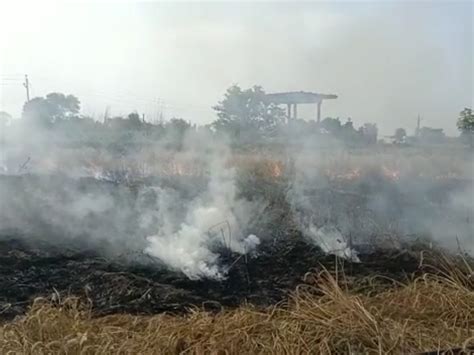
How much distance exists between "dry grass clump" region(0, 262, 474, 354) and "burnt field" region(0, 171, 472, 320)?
1404 millimetres

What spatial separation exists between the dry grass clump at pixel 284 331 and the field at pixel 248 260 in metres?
0.01

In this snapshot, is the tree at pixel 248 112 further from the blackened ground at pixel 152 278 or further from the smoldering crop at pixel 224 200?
the blackened ground at pixel 152 278

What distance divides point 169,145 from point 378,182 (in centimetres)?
490

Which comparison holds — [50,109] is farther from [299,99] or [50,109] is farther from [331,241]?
[331,241]

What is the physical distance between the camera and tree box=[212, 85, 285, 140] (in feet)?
56.9

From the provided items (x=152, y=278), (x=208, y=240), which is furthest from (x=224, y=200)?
(x=152, y=278)

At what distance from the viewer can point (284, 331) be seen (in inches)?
129

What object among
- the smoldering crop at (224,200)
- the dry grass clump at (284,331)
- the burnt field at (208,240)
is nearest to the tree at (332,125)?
the smoldering crop at (224,200)

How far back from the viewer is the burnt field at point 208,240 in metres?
6.18

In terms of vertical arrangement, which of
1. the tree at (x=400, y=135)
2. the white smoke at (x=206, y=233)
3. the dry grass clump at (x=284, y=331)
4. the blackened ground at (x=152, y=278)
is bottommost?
the blackened ground at (x=152, y=278)

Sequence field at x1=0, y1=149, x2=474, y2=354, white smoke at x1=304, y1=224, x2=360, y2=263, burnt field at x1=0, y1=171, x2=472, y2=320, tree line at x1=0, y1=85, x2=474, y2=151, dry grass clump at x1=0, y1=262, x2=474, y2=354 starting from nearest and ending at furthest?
dry grass clump at x1=0, y1=262, x2=474, y2=354 < field at x1=0, y1=149, x2=474, y2=354 < burnt field at x1=0, y1=171, x2=472, y2=320 < white smoke at x1=304, y1=224, x2=360, y2=263 < tree line at x1=0, y1=85, x2=474, y2=151

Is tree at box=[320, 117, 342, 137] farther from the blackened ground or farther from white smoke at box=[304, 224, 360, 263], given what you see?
the blackened ground

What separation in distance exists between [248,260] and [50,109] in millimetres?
14142

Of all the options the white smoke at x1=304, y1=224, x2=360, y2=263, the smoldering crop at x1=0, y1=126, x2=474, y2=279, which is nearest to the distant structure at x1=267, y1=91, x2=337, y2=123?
the smoldering crop at x1=0, y1=126, x2=474, y2=279
